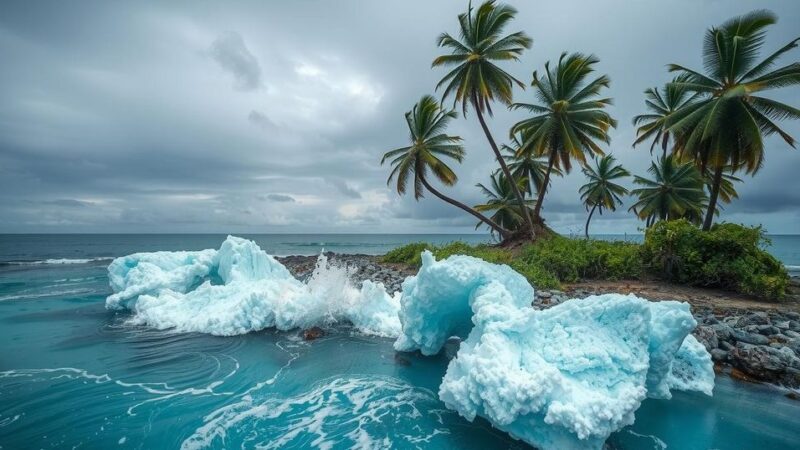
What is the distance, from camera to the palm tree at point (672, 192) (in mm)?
24500

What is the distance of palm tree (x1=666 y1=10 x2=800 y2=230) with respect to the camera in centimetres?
1329

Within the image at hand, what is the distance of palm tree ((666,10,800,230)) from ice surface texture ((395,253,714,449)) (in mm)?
12369

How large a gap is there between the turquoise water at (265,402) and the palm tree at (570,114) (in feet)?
46.7

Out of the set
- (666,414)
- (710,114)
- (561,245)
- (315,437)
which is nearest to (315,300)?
(315,437)

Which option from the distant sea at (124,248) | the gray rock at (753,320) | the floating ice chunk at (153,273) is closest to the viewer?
the gray rock at (753,320)

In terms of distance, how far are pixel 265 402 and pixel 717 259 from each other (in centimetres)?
1587

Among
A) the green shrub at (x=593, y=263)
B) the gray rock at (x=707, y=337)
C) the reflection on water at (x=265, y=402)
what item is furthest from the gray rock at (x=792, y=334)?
the green shrub at (x=593, y=263)

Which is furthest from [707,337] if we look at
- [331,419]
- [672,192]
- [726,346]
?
[672,192]

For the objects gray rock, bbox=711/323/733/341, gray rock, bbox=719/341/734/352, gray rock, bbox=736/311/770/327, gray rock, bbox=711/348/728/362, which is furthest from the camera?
gray rock, bbox=736/311/770/327

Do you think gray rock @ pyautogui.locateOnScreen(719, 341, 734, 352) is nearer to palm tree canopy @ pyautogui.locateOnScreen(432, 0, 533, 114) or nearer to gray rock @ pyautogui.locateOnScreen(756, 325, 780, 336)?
gray rock @ pyautogui.locateOnScreen(756, 325, 780, 336)

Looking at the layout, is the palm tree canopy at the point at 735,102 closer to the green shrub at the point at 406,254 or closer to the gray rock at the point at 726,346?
the gray rock at the point at 726,346

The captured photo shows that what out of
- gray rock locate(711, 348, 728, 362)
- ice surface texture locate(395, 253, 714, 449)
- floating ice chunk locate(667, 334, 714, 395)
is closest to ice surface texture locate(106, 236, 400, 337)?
ice surface texture locate(395, 253, 714, 449)

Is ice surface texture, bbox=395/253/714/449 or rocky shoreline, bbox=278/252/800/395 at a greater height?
ice surface texture, bbox=395/253/714/449

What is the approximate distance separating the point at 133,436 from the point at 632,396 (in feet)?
21.5
